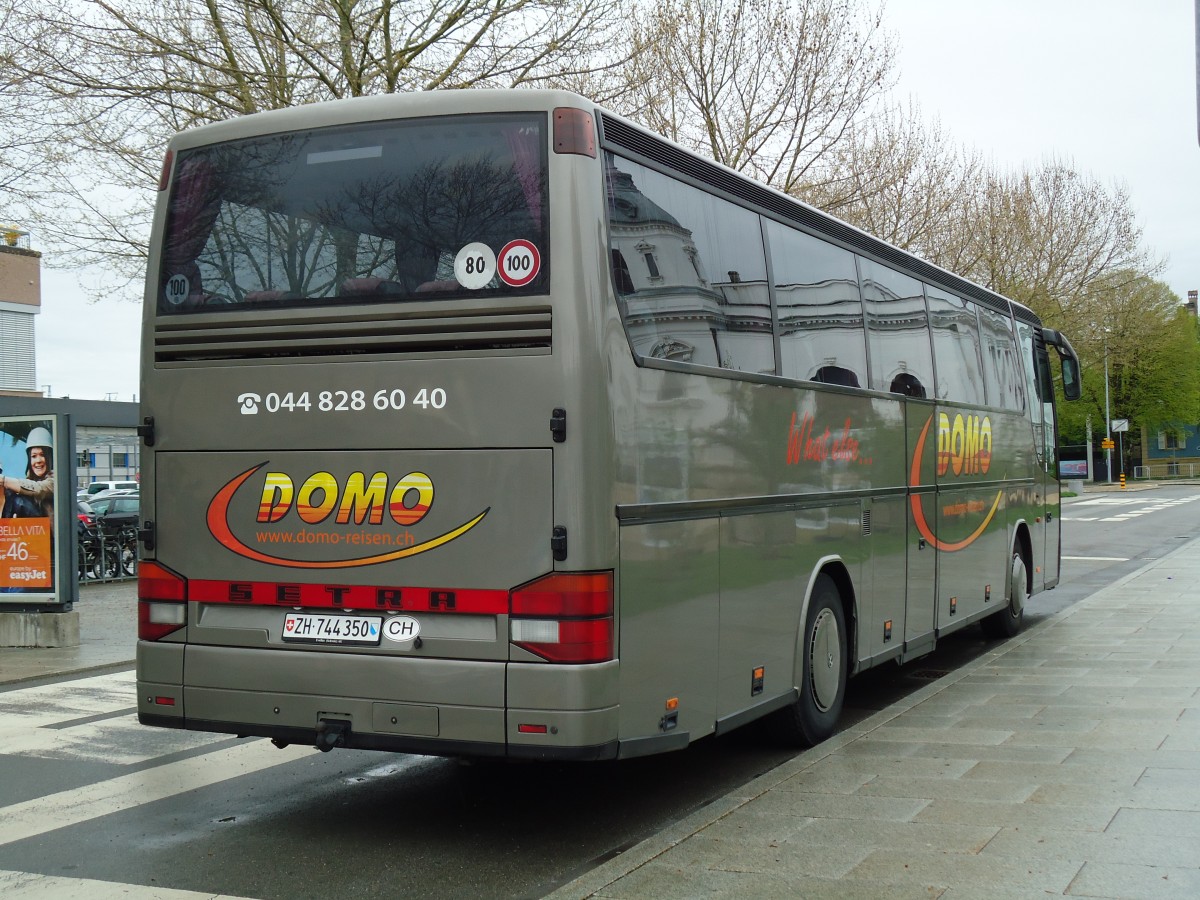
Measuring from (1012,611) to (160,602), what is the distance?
31.2ft

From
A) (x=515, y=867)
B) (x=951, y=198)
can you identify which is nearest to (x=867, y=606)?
(x=515, y=867)

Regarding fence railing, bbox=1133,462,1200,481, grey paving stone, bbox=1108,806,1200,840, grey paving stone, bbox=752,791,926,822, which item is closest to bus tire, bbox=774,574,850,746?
grey paving stone, bbox=752,791,926,822

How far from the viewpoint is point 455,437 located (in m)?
5.71

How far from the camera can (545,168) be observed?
18.6 ft

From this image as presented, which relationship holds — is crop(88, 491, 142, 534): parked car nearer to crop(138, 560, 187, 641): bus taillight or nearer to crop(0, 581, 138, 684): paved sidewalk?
crop(0, 581, 138, 684): paved sidewalk

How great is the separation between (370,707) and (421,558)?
70cm

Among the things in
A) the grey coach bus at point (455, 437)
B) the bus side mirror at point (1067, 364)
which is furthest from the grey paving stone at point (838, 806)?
the bus side mirror at point (1067, 364)

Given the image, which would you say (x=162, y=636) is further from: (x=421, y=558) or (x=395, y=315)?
(x=395, y=315)

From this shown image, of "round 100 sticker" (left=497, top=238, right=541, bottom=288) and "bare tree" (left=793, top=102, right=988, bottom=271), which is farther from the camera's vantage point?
"bare tree" (left=793, top=102, right=988, bottom=271)

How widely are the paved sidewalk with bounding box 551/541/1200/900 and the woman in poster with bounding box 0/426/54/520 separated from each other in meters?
8.71

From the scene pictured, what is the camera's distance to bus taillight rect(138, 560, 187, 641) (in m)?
6.27

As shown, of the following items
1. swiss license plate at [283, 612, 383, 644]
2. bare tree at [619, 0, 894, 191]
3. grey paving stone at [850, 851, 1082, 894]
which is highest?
bare tree at [619, 0, 894, 191]

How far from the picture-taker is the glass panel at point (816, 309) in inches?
301

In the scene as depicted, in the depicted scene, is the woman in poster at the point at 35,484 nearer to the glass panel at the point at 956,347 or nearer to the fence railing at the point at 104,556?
the fence railing at the point at 104,556
